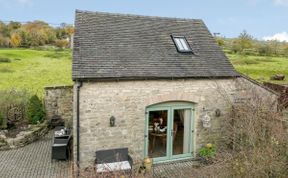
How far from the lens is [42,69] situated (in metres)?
34.3

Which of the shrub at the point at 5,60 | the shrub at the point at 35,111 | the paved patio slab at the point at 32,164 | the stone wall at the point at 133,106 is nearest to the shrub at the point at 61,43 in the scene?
the shrub at the point at 5,60

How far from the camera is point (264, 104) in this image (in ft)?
48.4

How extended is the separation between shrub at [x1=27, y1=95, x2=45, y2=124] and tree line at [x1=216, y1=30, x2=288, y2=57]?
43.2 metres

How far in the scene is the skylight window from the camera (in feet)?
50.4

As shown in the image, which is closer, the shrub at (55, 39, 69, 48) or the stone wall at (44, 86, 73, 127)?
the stone wall at (44, 86, 73, 127)

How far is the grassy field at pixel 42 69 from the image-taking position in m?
27.5

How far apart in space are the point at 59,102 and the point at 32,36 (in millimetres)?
33204

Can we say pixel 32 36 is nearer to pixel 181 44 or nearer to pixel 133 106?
pixel 181 44

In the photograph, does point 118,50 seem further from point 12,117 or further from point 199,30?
point 12,117

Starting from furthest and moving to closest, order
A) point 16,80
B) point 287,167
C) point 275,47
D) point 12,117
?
1. point 275,47
2. point 16,80
3. point 12,117
4. point 287,167

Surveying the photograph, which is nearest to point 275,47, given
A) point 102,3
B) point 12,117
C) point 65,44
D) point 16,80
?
point 65,44

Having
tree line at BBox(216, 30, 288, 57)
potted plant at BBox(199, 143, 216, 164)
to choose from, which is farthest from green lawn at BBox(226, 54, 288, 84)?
potted plant at BBox(199, 143, 216, 164)

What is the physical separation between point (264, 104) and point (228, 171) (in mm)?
7253

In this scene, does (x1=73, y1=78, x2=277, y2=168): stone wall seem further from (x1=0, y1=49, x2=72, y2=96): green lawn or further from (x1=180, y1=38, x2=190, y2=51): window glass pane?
(x1=0, y1=49, x2=72, y2=96): green lawn
